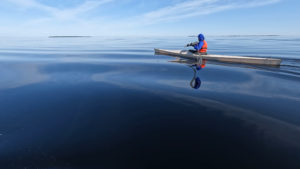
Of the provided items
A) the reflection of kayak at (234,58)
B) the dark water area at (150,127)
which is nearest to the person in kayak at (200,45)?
the reflection of kayak at (234,58)

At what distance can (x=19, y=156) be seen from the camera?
10.3ft

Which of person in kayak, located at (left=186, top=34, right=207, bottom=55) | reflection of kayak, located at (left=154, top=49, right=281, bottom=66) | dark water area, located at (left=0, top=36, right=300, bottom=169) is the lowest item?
dark water area, located at (left=0, top=36, right=300, bottom=169)

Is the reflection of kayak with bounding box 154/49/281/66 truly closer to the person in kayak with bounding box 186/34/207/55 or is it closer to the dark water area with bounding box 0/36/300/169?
the person in kayak with bounding box 186/34/207/55

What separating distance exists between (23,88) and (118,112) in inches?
216

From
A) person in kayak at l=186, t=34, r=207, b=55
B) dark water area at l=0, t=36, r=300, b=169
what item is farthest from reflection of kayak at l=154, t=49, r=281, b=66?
dark water area at l=0, t=36, r=300, b=169

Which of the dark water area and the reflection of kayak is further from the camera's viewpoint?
the reflection of kayak

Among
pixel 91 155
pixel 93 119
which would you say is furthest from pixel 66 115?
pixel 91 155

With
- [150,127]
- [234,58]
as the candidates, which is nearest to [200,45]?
[234,58]

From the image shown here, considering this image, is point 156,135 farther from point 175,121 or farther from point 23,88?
point 23,88

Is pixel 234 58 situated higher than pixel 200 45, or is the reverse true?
pixel 200 45

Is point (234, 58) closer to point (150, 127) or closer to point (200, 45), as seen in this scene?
point (200, 45)

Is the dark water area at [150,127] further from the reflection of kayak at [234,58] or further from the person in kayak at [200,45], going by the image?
the person in kayak at [200,45]

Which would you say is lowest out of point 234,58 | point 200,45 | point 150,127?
point 150,127

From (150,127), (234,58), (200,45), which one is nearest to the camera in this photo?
(150,127)
